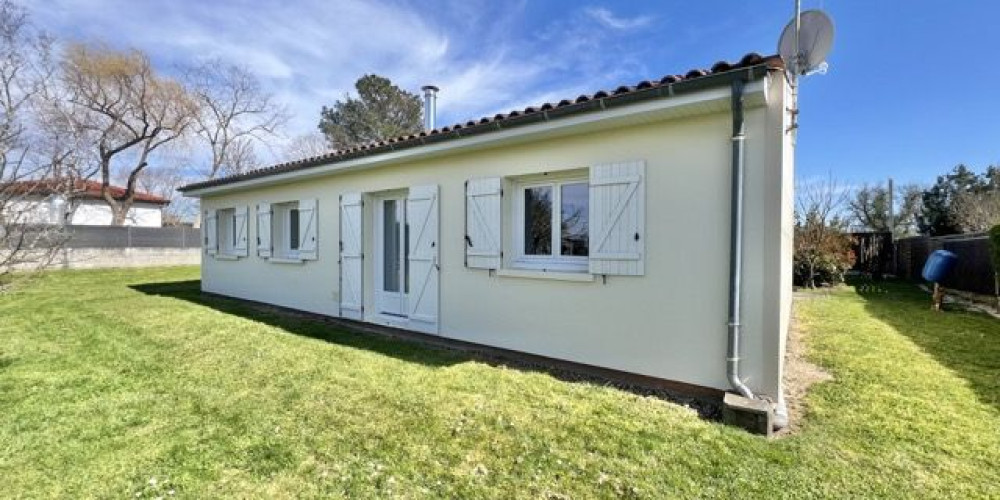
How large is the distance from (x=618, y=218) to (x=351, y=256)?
4.91 metres

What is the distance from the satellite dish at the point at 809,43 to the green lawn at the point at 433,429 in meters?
3.14

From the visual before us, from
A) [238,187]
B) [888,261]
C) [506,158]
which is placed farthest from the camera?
[888,261]

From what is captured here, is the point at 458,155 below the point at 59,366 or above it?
above

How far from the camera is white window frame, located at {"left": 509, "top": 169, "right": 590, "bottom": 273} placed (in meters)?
5.27

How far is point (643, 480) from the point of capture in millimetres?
2832

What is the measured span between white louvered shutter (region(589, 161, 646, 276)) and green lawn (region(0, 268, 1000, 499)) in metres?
1.25

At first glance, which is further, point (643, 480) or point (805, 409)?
point (805, 409)

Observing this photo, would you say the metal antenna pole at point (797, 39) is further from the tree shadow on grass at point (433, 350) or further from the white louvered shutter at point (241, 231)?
the white louvered shutter at point (241, 231)

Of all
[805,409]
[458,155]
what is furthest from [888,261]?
[458,155]

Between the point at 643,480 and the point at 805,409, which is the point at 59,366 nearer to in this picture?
the point at 643,480

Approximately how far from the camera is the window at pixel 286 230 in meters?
9.72

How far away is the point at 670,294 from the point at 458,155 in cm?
335

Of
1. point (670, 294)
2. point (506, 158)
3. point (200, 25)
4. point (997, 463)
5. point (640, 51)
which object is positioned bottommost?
point (997, 463)

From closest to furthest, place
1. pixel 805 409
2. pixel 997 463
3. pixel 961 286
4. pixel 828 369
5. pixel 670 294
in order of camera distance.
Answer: pixel 997 463, pixel 805 409, pixel 670 294, pixel 828 369, pixel 961 286
